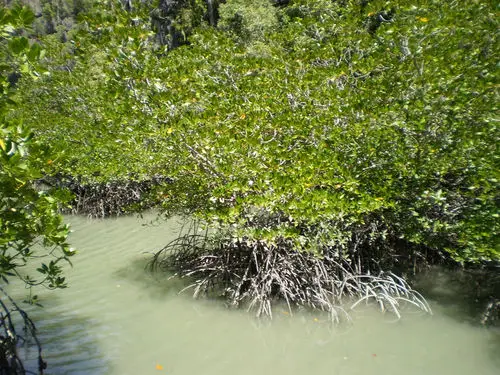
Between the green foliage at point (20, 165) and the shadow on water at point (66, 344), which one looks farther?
the shadow on water at point (66, 344)

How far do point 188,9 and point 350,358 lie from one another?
23.3 m

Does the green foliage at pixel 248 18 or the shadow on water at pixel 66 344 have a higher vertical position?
the green foliage at pixel 248 18

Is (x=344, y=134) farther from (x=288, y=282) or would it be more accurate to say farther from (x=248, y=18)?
(x=248, y=18)

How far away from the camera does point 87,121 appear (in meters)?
9.54

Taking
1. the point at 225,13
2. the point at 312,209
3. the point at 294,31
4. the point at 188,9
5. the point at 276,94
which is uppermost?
the point at 188,9

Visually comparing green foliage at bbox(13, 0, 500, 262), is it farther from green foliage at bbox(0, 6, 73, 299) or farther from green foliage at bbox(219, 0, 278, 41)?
green foliage at bbox(219, 0, 278, 41)

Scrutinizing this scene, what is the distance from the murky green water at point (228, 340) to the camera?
3.44 meters

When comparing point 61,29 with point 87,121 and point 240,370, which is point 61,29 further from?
point 240,370

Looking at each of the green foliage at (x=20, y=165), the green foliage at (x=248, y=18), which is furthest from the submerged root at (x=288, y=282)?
the green foliage at (x=248, y=18)

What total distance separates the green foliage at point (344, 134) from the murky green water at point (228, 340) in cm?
86

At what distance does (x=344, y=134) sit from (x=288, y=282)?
5.81ft

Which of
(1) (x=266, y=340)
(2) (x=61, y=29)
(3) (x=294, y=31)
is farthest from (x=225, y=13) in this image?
(2) (x=61, y=29)

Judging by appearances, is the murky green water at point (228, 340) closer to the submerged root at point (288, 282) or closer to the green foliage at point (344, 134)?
the submerged root at point (288, 282)

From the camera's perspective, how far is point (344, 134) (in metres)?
4.39
